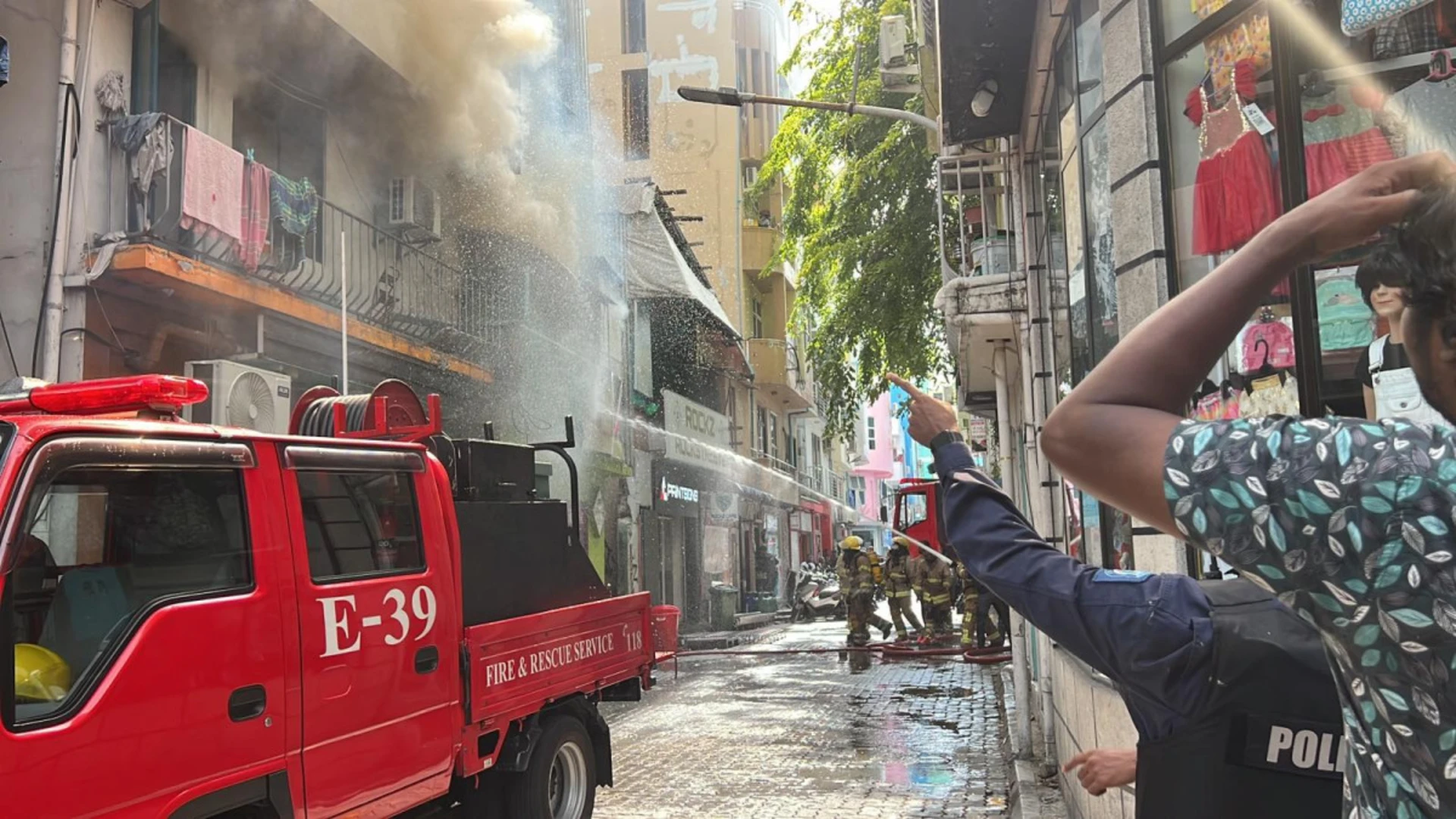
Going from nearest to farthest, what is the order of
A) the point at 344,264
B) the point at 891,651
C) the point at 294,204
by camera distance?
1. the point at 344,264
2. the point at 294,204
3. the point at 891,651

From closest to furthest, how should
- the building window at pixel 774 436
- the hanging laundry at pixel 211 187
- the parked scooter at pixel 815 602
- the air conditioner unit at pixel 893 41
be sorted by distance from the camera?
1. the hanging laundry at pixel 211 187
2. the air conditioner unit at pixel 893 41
3. the parked scooter at pixel 815 602
4. the building window at pixel 774 436

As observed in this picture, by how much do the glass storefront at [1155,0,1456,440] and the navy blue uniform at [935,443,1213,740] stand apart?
1.47 m

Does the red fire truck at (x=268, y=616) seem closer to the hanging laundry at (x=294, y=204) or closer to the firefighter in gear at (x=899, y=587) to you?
the hanging laundry at (x=294, y=204)

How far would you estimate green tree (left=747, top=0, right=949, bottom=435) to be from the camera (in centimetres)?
1333

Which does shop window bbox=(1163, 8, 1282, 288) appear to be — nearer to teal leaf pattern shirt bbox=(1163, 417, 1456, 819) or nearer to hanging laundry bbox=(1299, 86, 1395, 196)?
hanging laundry bbox=(1299, 86, 1395, 196)

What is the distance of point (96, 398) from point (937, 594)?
13618 mm

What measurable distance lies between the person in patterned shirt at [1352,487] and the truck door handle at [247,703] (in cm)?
325

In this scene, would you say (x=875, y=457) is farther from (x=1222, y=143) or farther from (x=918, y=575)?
(x=1222, y=143)

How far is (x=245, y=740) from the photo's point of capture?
11.9 ft

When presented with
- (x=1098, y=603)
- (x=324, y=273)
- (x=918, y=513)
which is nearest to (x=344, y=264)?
(x=324, y=273)

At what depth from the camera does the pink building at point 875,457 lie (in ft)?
220

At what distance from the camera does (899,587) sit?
16.2m

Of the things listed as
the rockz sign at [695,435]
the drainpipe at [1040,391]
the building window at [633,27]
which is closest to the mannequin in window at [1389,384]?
the drainpipe at [1040,391]

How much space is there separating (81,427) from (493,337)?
38.3ft
